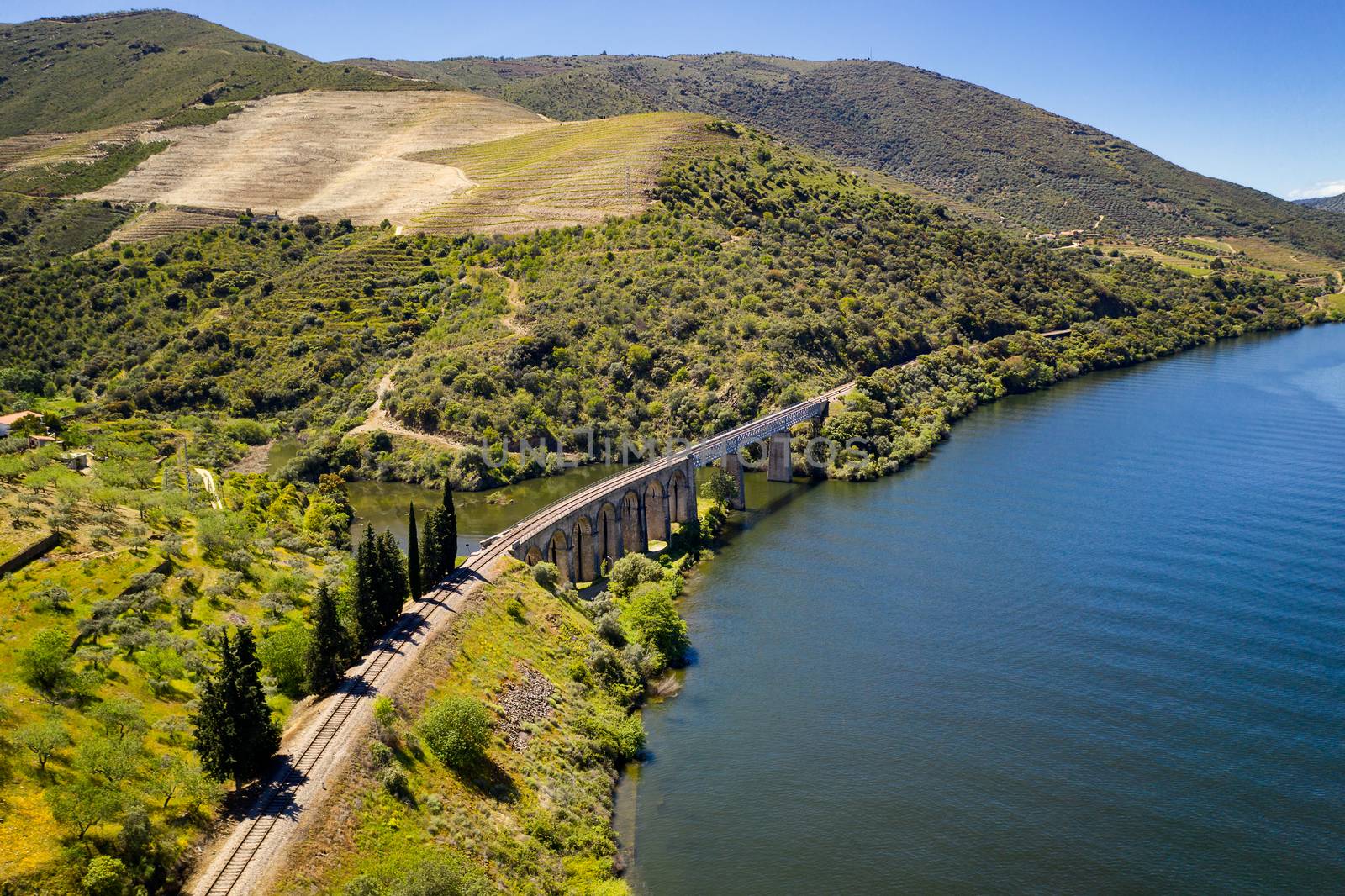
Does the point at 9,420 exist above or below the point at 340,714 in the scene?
above

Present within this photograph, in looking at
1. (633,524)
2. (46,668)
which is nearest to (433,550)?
(46,668)

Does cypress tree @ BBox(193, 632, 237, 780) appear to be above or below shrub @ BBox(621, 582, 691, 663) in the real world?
above

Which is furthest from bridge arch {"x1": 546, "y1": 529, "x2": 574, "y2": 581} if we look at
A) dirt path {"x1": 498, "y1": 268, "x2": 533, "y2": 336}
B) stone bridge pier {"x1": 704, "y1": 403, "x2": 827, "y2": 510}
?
dirt path {"x1": 498, "y1": 268, "x2": 533, "y2": 336}

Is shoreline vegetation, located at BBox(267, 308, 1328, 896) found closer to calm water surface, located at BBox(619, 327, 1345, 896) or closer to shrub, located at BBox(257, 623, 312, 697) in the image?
calm water surface, located at BBox(619, 327, 1345, 896)

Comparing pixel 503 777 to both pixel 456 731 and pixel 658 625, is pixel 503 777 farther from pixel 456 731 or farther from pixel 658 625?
pixel 658 625

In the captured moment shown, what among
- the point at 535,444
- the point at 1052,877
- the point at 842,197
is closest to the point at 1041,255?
the point at 842,197

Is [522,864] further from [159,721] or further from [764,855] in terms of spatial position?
[159,721]
